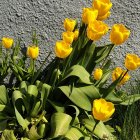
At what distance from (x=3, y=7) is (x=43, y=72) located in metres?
0.59

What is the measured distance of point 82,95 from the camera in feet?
9.25

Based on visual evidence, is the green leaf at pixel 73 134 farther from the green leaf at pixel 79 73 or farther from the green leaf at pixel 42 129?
the green leaf at pixel 79 73

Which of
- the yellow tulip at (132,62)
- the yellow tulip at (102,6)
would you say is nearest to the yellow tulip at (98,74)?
the yellow tulip at (132,62)

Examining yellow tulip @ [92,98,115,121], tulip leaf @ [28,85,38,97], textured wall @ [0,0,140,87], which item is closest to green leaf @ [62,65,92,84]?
tulip leaf @ [28,85,38,97]

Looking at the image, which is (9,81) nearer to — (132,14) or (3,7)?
(3,7)

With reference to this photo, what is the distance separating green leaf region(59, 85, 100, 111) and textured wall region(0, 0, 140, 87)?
0.67 meters

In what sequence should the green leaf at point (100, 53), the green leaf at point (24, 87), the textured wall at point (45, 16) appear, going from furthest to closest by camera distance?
1. the textured wall at point (45, 16)
2. the green leaf at point (100, 53)
3. the green leaf at point (24, 87)

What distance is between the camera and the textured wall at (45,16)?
3.24 metres

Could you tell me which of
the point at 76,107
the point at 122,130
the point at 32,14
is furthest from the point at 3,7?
the point at 122,130

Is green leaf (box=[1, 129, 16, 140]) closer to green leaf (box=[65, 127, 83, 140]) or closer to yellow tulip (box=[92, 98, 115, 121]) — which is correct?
green leaf (box=[65, 127, 83, 140])

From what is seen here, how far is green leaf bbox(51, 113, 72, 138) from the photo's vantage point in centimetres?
269

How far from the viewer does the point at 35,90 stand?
287cm

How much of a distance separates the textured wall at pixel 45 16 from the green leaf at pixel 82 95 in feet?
2.19

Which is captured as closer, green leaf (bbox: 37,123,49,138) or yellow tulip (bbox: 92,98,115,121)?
yellow tulip (bbox: 92,98,115,121)
